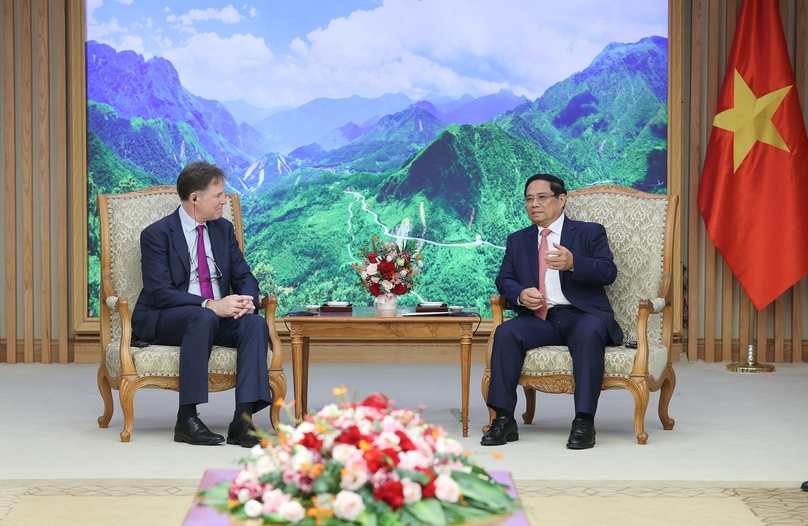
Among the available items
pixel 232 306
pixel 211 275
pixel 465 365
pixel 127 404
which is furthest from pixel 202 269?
pixel 465 365

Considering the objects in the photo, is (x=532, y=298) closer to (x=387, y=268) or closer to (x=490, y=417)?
(x=490, y=417)

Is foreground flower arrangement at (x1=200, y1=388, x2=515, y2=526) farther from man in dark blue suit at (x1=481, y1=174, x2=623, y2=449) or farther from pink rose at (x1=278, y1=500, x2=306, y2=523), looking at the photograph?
man in dark blue suit at (x1=481, y1=174, x2=623, y2=449)

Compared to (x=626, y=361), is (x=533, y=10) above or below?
above

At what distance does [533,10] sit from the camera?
7.48 metres

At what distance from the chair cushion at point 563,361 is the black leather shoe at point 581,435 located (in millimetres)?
231

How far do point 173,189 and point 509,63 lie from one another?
3645mm

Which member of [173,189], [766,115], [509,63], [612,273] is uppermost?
[509,63]

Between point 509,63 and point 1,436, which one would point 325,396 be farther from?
point 509,63

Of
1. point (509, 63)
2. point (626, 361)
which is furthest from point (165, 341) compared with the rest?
point (509, 63)

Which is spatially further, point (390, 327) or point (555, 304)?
point (555, 304)

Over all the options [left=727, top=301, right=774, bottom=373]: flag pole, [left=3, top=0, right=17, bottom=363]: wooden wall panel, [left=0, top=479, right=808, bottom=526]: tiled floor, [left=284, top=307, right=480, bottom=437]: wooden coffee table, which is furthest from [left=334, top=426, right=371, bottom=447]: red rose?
[left=3, top=0, right=17, bottom=363]: wooden wall panel

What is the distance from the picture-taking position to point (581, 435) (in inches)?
158

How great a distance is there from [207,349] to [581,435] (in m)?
1.61

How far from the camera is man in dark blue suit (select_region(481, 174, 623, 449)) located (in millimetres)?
4094
